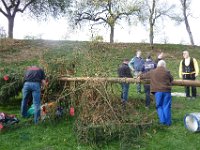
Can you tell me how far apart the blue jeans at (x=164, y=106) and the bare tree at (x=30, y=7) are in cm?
2287

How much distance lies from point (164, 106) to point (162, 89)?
0.49 m

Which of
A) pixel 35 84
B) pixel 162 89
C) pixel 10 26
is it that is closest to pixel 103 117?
pixel 162 89

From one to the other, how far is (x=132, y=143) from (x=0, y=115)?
364 centimetres

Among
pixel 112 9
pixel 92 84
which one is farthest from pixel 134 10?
pixel 92 84

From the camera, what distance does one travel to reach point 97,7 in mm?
37531

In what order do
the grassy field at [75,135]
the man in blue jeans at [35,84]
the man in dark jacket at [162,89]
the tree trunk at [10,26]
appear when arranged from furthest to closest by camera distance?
the tree trunk at [10,26]
the man in blue jeans at [35,84]
the man in dark jacket at [162,89]
the grassy field at [75,135]

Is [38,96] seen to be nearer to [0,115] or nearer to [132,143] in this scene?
[0,115]

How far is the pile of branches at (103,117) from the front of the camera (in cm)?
962

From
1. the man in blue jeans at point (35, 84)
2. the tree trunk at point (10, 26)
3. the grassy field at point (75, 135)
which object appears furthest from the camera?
the tree trunk at point (10, 26)

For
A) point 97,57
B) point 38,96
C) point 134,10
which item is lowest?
point 38,96

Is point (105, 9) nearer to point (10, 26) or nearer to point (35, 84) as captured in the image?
point (10, 26)

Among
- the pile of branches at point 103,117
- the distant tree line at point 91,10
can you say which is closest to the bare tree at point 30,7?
the distant tree line at point 91,10

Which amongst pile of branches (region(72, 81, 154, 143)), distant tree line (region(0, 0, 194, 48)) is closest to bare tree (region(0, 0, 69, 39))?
distant tree line (region(0, 0, 194, 48))

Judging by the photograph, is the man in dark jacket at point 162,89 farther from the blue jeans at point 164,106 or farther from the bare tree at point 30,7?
the bare tree at point 30,7
